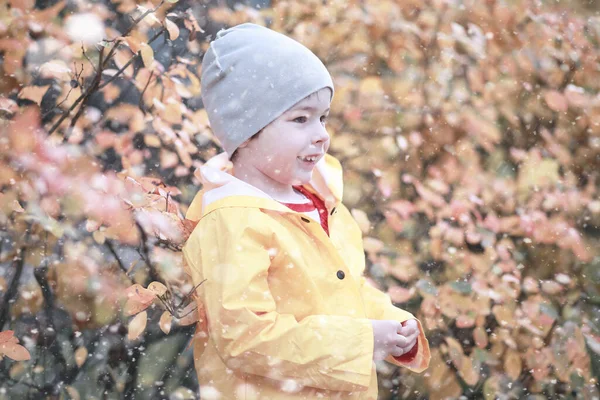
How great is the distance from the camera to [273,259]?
1839mm

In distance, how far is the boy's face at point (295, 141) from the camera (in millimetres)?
1899

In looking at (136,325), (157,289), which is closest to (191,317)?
(157,289)

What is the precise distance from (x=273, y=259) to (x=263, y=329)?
198mm

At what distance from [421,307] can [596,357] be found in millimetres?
913

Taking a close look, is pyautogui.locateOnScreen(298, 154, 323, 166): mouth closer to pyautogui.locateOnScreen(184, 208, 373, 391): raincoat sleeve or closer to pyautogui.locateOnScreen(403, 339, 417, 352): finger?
pyautogui.locateOnScreen(184, 208, 373, 391): raincoat sleeve

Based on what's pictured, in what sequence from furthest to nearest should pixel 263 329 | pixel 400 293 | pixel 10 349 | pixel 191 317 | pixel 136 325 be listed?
1. pixel 400 293
2. pixel 136 325
3. pixel 10 349
4. pixel 191 317
5. pixel 263 329

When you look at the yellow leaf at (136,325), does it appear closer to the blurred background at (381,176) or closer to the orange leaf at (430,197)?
the blurred background at (381,176)

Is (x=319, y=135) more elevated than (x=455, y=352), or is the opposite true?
(x=319, y=135)

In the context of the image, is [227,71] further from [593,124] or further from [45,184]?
[593,124]

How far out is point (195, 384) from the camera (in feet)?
11.0

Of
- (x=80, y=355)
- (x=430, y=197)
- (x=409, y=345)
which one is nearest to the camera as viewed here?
(x=409, y=345)

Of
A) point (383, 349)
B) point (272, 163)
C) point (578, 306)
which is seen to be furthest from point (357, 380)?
point (578, 306)

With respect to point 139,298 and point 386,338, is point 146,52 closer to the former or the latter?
point 139,298

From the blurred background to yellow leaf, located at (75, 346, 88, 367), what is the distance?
19 mm
